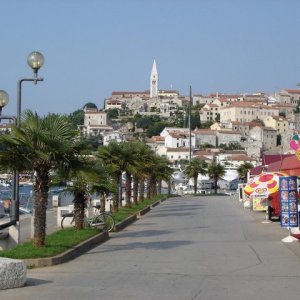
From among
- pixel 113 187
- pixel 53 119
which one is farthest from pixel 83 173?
pixel 113 187

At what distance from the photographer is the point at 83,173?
16.1 meters

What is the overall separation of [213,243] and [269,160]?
22.7m

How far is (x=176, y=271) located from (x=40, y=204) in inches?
170

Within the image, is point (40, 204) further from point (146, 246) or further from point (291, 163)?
point (291, 163)

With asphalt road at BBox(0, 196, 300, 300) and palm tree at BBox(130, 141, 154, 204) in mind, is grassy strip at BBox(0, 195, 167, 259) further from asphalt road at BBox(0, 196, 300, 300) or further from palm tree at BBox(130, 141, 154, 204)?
palm tree at BBox(130, 141, 154, 204)

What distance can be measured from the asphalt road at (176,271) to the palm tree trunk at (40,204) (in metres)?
1.14

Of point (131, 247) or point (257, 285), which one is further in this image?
point (131, 247)

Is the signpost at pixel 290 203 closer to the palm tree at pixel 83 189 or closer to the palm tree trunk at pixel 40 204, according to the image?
the palm tree at pixel 83 189

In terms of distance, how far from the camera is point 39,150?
15414mm

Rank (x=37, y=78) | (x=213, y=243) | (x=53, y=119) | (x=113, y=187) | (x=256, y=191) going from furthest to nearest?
(x=256, y=191)
(x=113, y=187)
(x=213, y=243)
(x=37, y=78)
(x=53, y=119)

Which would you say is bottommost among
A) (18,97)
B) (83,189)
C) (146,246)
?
(146,246)

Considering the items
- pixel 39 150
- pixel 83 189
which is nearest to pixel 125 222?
pixel 83 189

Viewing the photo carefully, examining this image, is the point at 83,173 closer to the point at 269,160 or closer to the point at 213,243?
the point at 213,243

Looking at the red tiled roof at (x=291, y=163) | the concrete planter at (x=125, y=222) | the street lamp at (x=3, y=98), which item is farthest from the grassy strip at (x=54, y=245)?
the red tiled roof at (x=291, y=163)
